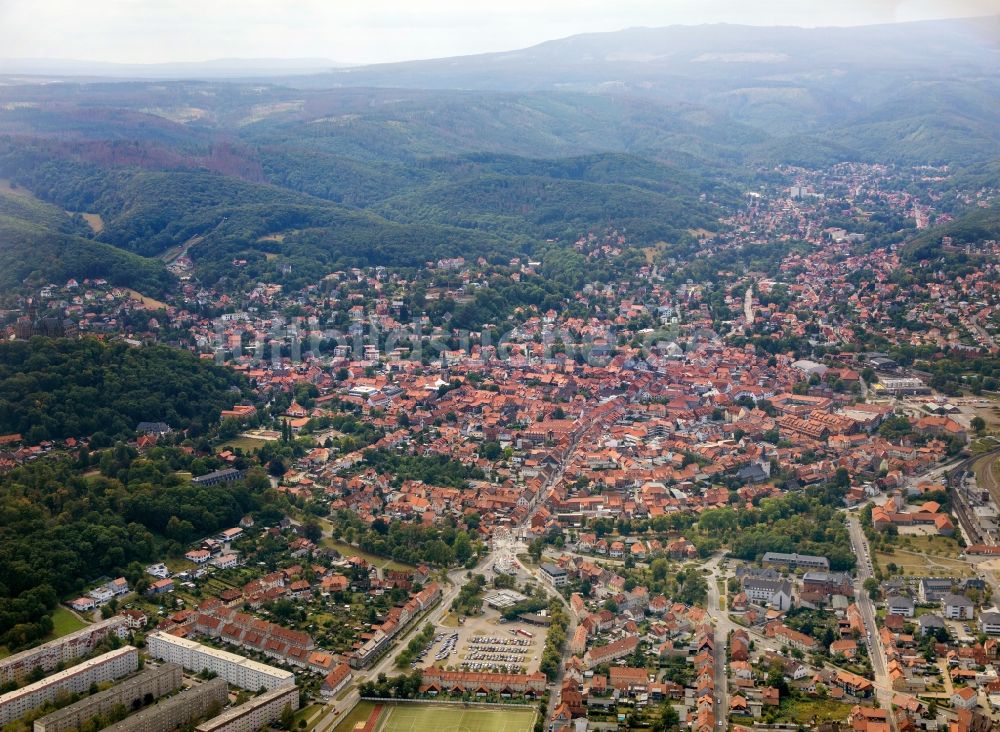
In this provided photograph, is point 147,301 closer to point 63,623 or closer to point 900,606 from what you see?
point 63,623

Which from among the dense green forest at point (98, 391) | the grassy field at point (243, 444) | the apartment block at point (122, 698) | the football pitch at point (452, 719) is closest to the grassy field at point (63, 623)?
the apartment block at point (122, 698)

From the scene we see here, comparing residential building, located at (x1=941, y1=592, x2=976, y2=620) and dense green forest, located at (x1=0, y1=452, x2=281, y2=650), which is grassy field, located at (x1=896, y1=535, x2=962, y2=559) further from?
dense green forest, located at (x1=0, y1=452, x2=281, y2=650)

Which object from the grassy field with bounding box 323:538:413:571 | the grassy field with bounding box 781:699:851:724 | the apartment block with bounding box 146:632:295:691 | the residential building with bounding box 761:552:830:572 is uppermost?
the apartment block with bounding box 146:632:295:691

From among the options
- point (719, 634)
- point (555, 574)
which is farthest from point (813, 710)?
point (555, 574)

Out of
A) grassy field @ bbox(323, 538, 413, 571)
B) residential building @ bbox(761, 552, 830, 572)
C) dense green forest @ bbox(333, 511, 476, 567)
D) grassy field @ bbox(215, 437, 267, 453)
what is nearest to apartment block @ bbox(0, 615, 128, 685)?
grassy field @ bbox(323, 538, 413, 571)

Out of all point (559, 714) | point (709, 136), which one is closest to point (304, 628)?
point (559, 714)

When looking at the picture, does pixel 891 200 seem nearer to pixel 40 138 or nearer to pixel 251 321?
pixel 251 321
